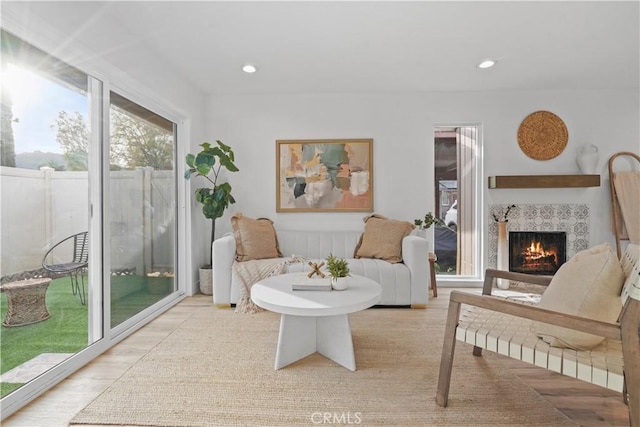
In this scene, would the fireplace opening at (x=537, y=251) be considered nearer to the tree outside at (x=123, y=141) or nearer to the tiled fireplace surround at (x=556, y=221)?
the tiled fireplace surround at (x=556, y=221)

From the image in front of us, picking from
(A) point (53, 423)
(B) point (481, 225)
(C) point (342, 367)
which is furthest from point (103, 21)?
(B) point (481, 225)

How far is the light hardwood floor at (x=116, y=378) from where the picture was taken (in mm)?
1504

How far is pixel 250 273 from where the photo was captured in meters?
3.04

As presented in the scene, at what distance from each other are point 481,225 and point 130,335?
3902 millimetres

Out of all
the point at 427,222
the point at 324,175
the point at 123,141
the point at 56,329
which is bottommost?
the point at 56,329

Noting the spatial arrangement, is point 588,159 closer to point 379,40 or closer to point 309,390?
point 379,40

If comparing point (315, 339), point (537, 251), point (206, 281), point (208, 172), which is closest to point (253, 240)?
point (206, 281)

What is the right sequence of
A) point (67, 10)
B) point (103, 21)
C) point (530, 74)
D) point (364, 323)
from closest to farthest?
point (67, 10), point (103, 21), point (364, 323), point (530, 74)

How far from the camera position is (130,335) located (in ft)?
8.00

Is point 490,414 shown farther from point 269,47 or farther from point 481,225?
point 269,47

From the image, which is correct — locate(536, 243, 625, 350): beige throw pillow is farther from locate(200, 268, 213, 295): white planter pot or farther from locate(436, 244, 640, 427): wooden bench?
locate(200, 268, 213, 295): white planter pot

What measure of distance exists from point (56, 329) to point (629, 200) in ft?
18.7

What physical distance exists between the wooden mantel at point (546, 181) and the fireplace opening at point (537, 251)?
0.60 metres

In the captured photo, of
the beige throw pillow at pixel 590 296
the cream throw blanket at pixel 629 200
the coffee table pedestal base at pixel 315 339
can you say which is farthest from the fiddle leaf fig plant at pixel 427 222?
the cream throw blanket at pixel 629 200
